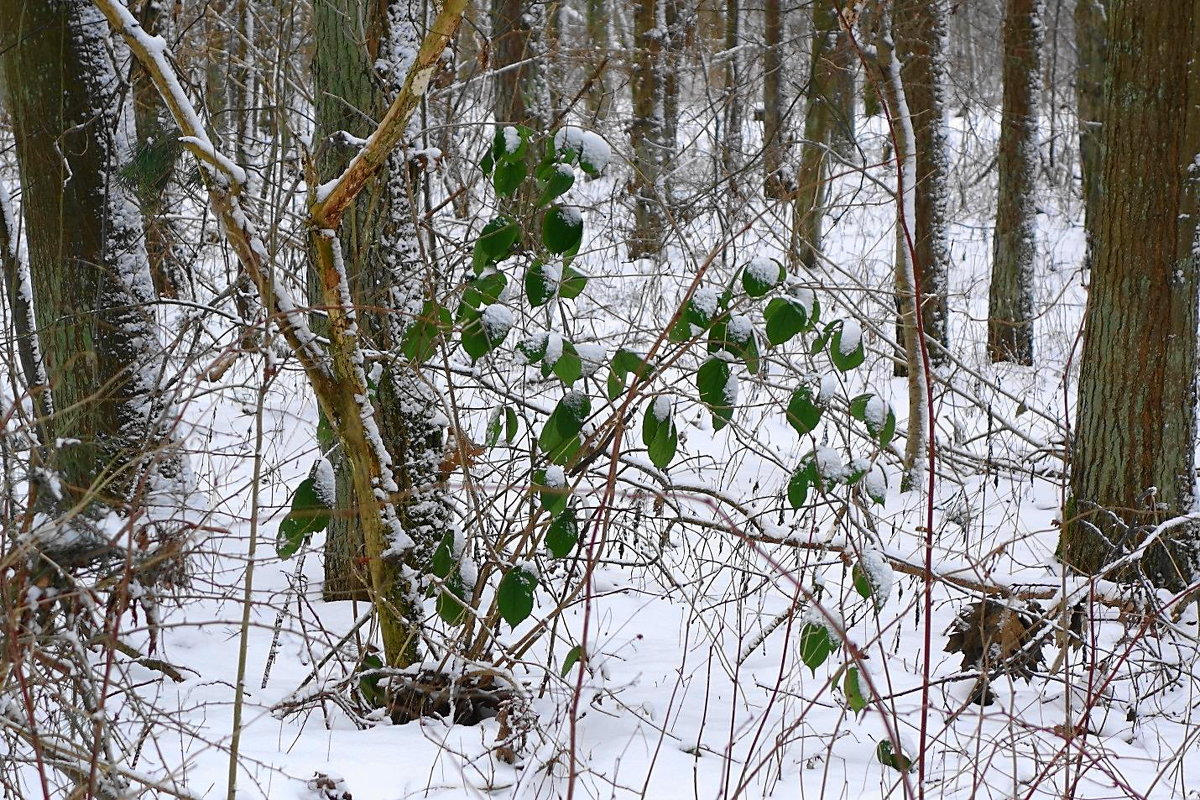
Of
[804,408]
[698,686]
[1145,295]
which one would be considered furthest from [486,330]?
[1145,295]

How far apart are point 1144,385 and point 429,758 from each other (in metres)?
2.77

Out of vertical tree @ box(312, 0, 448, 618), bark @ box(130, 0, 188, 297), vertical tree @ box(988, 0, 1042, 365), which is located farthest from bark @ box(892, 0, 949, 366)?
vertical tree @ box(312, 0, 448, 618)

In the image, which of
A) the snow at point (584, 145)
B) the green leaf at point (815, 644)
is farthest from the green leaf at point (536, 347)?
the green leaf at point (815, 644)

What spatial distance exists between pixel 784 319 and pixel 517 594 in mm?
895

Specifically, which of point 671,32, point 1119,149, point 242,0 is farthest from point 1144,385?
point 671,32

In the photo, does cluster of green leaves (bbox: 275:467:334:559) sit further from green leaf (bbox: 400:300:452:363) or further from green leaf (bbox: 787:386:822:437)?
green leaf (bbox: 787:386:822:437)

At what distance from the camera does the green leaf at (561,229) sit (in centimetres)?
240

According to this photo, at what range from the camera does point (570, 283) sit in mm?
2500

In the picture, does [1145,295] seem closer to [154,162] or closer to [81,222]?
[154,162]

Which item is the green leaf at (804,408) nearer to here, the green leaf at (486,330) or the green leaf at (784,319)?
the green leaf at (784,319)

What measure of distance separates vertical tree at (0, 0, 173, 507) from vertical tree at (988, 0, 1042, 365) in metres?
5.98

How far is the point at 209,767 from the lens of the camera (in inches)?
94.3

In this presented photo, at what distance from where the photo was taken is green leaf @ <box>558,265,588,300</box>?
2449mm

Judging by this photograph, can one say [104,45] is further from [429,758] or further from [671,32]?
[671,32]
